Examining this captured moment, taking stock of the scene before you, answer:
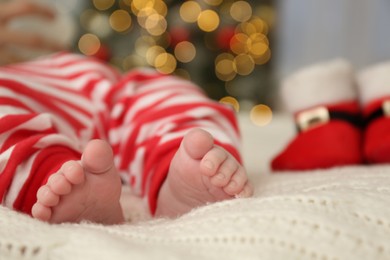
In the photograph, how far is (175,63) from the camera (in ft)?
8.79

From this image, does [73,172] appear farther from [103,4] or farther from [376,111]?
[103,4]

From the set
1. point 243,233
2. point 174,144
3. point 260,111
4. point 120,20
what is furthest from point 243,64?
point 243,233

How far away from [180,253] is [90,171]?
0.50ft

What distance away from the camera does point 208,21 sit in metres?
2.68

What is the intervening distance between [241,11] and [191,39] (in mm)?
271

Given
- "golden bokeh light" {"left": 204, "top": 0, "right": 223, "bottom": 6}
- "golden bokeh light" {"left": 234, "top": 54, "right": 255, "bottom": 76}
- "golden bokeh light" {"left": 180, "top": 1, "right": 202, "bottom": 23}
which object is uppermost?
"golden bokeh light" {"left": 204, "top": 0, "right": 223, "bottom": 6}

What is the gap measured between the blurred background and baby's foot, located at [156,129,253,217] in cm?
197


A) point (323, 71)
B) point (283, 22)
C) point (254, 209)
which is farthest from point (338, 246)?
point (283, 22)

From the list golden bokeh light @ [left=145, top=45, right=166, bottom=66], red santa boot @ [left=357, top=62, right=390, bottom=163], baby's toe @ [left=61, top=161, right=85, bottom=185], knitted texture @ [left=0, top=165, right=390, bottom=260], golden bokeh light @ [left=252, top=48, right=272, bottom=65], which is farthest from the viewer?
golden bokeh light @ [left=252, top=48, right=272, bottom=65]

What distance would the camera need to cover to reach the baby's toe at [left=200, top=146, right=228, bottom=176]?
1.74 ft

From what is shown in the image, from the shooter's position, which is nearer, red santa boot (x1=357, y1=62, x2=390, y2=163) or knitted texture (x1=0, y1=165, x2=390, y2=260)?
knitted texture (x1=0, y1=165, x2=390, y2=260)

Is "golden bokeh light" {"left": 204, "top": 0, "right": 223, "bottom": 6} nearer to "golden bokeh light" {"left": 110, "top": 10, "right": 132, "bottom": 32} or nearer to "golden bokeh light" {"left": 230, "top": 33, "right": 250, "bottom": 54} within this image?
"golden bokeh light" {"left": 230, "top": 33, "right": 250, "bottom": 54}

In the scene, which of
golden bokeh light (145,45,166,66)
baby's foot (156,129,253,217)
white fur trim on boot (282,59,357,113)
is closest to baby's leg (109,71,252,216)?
baby's foot (156,129,253,217)

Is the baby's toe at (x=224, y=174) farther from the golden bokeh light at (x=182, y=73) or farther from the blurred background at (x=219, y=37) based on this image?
the golden bokeh light at (x=182, y=73)
